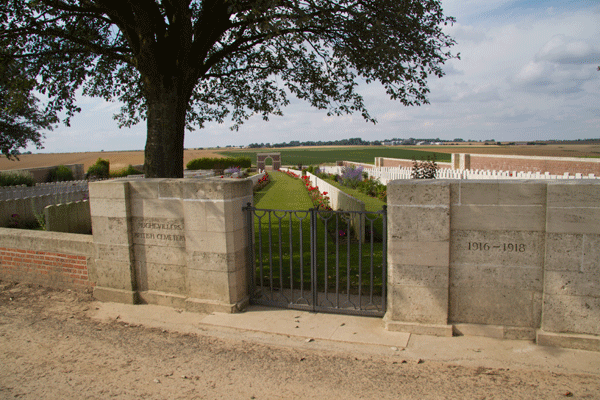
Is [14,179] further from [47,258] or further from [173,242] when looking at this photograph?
[173,242]

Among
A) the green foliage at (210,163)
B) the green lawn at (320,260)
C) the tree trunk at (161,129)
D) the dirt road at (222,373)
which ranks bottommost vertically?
the dirt road at (222,373)

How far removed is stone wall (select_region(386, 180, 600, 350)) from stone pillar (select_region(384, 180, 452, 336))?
0.04ft

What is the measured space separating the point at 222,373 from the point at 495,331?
2975mm

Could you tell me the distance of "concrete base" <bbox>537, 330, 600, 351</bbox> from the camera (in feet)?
13.3

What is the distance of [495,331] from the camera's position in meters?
4.37

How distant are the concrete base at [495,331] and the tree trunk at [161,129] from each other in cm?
594

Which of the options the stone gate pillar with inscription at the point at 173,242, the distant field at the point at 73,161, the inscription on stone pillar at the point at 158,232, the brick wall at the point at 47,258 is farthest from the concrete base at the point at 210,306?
the distant field at the point at 73,161

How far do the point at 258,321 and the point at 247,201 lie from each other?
5.35 ft

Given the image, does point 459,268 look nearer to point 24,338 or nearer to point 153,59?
point 24,338

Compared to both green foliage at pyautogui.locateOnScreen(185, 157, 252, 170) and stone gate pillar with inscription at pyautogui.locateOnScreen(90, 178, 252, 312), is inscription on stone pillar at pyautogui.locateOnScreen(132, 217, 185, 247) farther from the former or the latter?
green foliage at pyautogui.locateOnScreen(185, 157, 252, 170)

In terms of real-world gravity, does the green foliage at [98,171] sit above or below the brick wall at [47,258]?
above

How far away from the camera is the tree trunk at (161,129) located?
305 inches

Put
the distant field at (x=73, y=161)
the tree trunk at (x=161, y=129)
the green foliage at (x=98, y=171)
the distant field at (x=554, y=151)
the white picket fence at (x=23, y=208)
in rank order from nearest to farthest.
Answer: the tree trunk at (x=161, y=129)
the white picket fence at (x=23, y=208)
the green foliage at (x=98, y=171)
the distant field at (x=554, y=151)
the distant field at (x=73, y=161)

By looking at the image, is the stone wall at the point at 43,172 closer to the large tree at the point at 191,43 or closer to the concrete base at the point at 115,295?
the large tree at the point at 191,43
